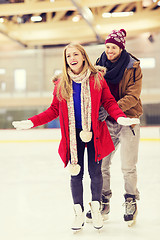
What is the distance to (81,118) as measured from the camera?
1.65 m

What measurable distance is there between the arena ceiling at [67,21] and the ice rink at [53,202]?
4.87 metres

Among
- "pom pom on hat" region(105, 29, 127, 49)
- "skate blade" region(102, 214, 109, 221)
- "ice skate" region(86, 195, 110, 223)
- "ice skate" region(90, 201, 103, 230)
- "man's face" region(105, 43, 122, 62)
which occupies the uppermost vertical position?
"pom pom on hat" region(105, 29, 127, 49)

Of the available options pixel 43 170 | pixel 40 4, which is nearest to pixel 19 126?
pixel 43 170

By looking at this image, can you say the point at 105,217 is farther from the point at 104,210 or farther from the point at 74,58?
the point at 74,58

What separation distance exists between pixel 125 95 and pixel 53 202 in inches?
38.7

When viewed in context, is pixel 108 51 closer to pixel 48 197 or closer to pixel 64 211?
pixel 64 211

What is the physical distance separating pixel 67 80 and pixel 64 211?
0.91 m

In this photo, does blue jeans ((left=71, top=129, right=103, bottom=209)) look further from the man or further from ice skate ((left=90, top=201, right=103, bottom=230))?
the man

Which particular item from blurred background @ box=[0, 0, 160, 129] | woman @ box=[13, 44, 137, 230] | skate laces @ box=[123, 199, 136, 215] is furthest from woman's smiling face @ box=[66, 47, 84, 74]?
blurred background @ box=[0, 0, 160, 129]

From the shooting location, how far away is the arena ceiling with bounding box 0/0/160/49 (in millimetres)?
8070

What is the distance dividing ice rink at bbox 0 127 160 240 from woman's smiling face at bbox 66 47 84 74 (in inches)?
33.6

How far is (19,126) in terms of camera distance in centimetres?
165

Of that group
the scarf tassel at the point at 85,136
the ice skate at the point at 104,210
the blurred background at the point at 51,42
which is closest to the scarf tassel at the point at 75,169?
the scarf tassel at the point at 85,136

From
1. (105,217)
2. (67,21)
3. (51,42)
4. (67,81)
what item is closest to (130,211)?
(105,217)
